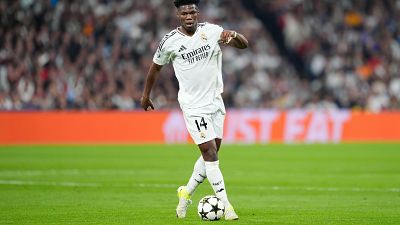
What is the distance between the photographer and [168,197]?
13930mm

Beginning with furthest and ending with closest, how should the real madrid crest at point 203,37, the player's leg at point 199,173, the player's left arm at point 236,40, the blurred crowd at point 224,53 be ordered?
the blurred crowd at point 224,53 < the player's leg at point 199,173 < the real madrid crest at point 203,37 < the player's left arm at point 236,40

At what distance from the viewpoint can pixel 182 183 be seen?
16594 mm

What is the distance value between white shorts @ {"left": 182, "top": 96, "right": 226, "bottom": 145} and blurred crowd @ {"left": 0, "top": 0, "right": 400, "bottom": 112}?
58.1ft

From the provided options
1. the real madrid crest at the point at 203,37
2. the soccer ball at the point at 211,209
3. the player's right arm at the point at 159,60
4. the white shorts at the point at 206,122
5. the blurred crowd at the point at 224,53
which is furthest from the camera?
Answer: the blurred crowd at the point at 224,53

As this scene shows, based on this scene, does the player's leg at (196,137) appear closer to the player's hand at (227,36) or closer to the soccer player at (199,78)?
the soccer player at (199,78)

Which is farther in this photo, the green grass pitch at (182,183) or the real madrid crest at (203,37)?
the green grass pitch at (182,183)

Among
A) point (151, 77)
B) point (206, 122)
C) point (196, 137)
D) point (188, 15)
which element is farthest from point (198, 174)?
point (188, 15)

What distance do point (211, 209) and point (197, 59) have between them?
1852mm

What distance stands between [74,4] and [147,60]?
10.7 ft

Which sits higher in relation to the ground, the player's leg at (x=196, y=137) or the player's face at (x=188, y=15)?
the player's face at (x=188, y=15)

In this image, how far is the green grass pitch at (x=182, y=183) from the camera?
1134 cm

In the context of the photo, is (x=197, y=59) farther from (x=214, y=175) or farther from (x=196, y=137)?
(x=214, y=175)

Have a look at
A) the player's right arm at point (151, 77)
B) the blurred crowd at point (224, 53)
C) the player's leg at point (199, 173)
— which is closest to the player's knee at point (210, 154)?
the player's leg at point (199, 173)

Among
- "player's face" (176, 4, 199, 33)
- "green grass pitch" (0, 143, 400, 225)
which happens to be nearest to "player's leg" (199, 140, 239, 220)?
"green grass pitch" (0, 143, 400, 225)
